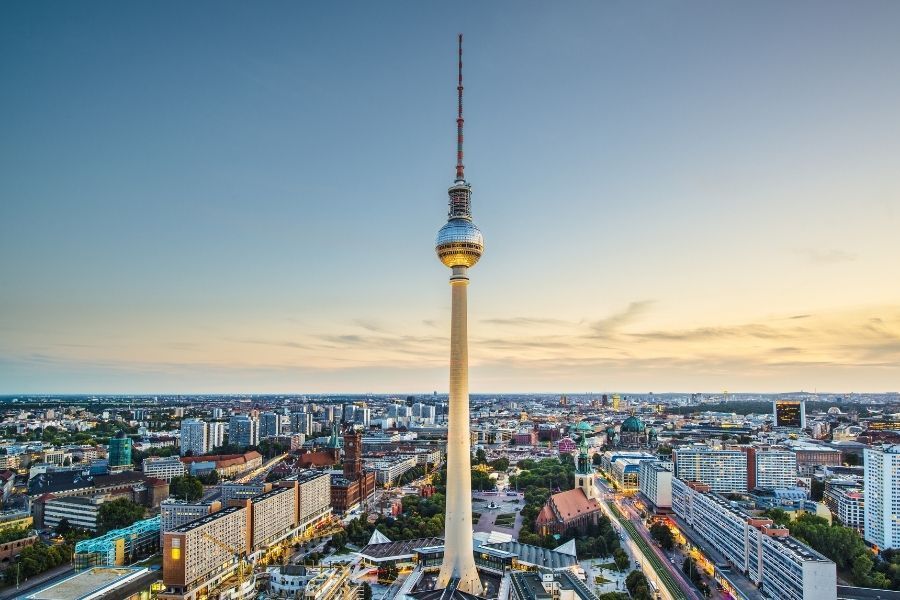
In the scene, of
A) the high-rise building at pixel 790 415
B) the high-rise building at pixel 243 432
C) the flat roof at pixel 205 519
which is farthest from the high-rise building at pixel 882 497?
the high-rise building at pixel 243 432

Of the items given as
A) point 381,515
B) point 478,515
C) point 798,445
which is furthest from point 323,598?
point 798,445

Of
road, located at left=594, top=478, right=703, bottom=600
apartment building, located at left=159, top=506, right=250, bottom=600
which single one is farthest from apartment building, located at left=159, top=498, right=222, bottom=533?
road, located at left=594, top=478, right=703, bottom=600

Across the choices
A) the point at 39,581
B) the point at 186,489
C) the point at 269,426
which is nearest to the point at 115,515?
the point at 39,581

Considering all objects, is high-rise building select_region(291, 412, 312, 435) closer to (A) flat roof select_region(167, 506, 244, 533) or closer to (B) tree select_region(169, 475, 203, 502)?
(B) tree select_region(169, 475, 203, 502)

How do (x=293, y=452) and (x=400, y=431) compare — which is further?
(x=400, y=431)

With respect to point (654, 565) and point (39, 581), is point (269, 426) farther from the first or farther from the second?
point (654, 565)

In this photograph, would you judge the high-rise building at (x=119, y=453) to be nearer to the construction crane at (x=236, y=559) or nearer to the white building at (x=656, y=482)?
the construction crane at (x=236, y=559)

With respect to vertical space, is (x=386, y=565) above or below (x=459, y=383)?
below

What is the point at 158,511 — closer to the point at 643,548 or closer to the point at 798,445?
the point at 643,548
